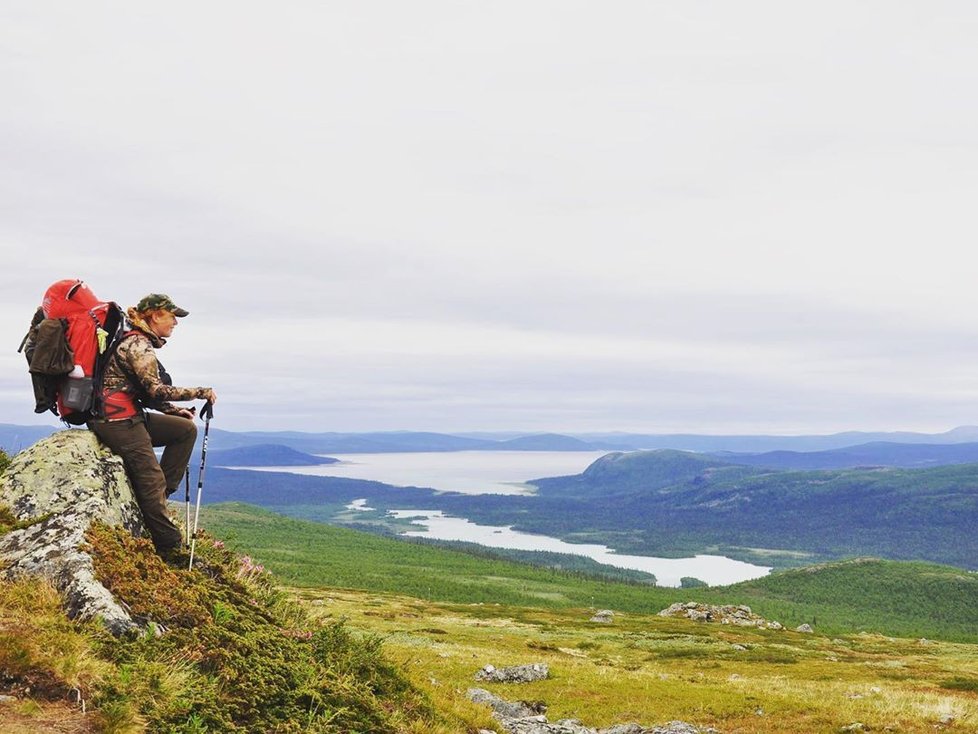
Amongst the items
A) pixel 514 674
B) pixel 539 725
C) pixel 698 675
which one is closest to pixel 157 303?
pixel 539 725

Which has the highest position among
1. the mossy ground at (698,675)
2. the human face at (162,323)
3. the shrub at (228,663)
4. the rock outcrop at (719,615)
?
the human face at (162,323)

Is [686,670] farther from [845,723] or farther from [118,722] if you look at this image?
[118,722]

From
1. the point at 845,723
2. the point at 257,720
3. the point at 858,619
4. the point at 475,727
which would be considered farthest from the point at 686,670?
the point at 858,619

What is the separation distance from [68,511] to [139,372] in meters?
2.65

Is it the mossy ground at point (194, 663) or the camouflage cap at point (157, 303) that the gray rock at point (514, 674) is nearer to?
the mossy ground at point (194, 663)

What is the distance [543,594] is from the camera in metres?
192

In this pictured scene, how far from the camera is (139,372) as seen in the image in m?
11.5

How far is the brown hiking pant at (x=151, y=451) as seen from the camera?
12.0 metres

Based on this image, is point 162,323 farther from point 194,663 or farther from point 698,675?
point 698,675

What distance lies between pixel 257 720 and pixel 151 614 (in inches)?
96.6

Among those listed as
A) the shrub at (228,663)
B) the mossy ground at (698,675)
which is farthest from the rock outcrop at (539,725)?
the shrub at (228,663)

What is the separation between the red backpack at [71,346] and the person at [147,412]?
233mm

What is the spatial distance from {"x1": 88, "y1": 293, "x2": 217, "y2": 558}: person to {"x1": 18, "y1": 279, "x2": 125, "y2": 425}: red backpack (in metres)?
0.23

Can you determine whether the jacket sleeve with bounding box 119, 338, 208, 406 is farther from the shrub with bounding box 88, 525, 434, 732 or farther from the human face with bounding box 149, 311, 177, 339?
the shrub with bounding box 88, 525, 434, 732
